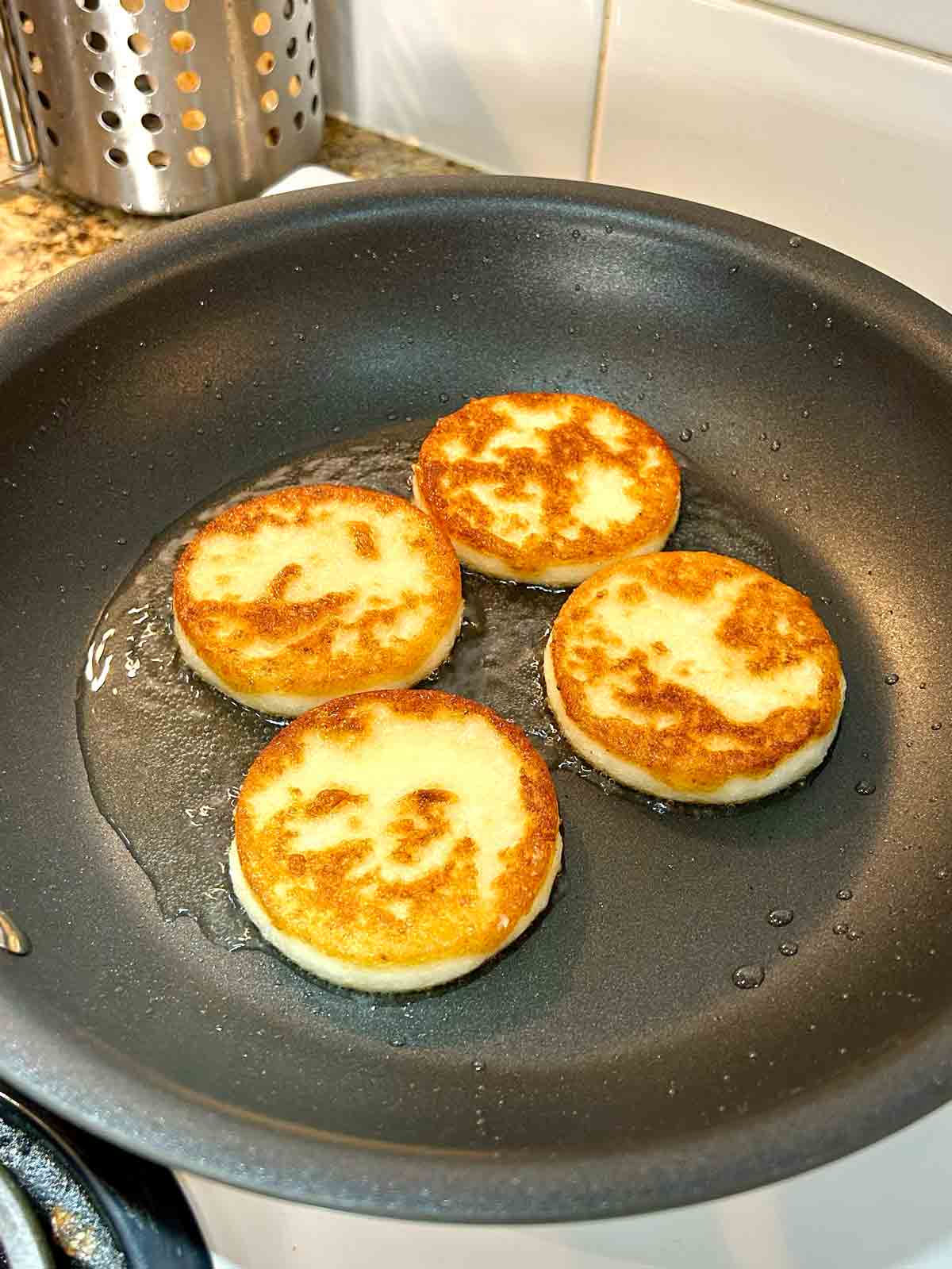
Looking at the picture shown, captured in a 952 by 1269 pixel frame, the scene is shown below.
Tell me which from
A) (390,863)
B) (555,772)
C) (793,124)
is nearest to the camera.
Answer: (390,863)

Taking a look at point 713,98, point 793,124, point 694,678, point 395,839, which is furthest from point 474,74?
point 395,839

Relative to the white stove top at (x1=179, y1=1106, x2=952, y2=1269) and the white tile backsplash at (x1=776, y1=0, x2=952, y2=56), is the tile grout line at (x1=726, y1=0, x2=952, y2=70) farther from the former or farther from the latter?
the white stove top at (x1=179, y1=1106, x2=952, y2=1269)

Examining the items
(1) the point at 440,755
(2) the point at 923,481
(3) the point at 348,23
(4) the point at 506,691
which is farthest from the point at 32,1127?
(3) the point at 348,23

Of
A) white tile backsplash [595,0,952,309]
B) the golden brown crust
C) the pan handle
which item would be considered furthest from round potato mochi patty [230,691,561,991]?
the pan handle

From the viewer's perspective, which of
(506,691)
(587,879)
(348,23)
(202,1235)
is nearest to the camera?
(202,1235)

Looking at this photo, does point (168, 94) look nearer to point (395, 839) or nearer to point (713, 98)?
point (713, 98)

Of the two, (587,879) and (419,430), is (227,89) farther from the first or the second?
(587,879)
